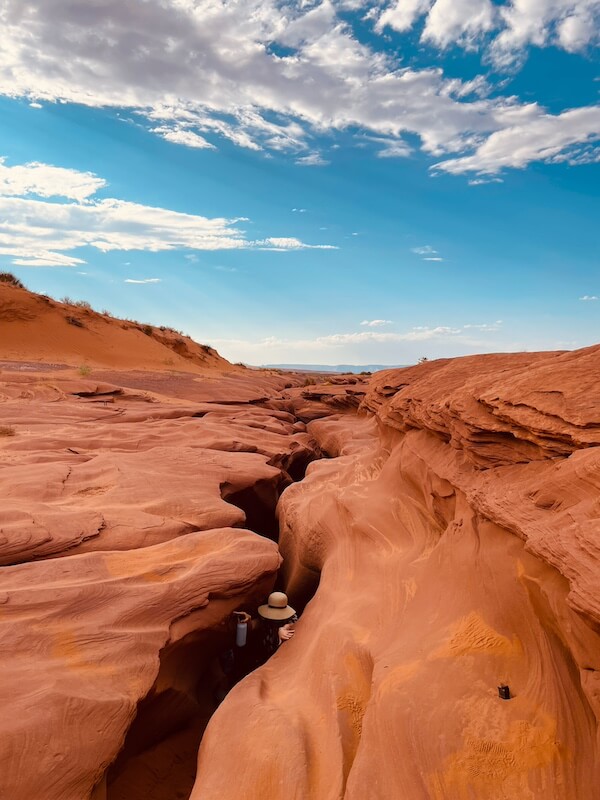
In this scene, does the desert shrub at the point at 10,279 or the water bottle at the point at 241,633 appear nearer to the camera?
the water bottle at the point at 241,633

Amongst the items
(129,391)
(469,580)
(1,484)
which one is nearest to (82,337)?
(129,391)

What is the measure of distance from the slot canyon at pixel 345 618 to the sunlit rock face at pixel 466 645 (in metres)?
0.01

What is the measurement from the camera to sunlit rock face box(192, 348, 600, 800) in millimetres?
2693

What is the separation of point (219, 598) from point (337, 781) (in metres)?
2.09

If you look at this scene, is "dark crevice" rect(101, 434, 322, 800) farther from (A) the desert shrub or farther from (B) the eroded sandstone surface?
(A) the desert shrub

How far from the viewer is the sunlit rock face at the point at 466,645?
269 cm

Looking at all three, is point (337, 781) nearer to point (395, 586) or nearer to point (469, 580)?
point (469, 580)

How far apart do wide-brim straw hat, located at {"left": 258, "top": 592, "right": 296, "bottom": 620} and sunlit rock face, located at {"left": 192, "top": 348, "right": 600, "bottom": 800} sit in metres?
0.22

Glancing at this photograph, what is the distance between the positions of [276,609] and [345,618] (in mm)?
1008

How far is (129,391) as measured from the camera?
14.0 m

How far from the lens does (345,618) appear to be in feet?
15.0

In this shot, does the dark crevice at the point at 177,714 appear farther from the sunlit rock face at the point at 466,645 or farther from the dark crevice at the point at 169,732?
the sunlit rock face at the point at 466,645

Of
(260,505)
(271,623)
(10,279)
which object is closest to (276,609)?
(271,623)

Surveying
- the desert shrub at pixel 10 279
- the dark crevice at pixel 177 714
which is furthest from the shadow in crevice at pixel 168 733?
the desert shrub at pixel 10 279
